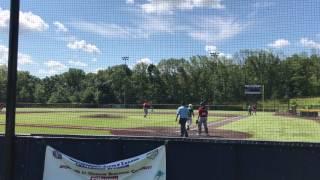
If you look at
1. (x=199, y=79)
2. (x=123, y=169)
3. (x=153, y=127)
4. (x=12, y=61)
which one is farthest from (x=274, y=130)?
(x=12, y=61)

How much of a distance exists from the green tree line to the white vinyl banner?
4.31m

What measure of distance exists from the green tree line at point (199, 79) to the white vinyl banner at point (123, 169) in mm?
4311

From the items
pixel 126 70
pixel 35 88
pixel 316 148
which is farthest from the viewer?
pixel 35 88

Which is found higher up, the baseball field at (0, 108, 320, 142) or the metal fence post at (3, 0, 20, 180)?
the metal fence post at (3, 0, 20, 180)

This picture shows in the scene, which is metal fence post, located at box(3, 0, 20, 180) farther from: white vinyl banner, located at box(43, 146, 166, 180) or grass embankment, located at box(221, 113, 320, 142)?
grass embankment, located at box(221, 113, 320, 142)

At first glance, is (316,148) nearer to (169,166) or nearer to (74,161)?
(169,166)

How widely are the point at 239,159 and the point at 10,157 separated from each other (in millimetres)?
3688

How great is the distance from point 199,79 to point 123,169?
5937mm

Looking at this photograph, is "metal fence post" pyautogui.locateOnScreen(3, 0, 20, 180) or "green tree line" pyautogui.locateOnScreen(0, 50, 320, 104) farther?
"green tree line" pyautogui.locateOnScreen(0, 50, 320, 104)

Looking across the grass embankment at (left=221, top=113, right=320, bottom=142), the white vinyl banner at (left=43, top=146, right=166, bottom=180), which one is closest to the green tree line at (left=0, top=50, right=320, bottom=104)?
the white vinyl banner at (left=43, top=146, right=166, bottom=180)

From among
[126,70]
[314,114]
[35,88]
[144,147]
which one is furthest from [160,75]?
[314,114]

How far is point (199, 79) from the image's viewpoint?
13.4m

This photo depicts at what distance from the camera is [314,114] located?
51125 mm

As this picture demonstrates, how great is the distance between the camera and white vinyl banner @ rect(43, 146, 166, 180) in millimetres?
7836
